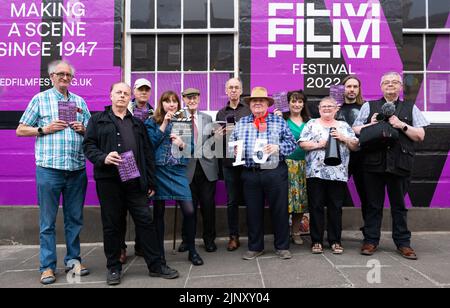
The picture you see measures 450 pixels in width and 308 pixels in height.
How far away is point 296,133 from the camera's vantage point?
4.60 meters

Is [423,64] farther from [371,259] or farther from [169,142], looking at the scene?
[169,142]

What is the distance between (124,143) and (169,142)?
536 millimetres

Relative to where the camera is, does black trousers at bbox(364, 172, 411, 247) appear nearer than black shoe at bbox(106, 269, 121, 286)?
No

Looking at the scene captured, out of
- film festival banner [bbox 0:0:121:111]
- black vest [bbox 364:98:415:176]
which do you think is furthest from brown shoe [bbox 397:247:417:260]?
film festival banner [bbox 0:0:121:111]

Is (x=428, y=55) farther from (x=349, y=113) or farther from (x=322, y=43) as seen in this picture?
(x=349, y=113)

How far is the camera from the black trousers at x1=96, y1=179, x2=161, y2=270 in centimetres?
366

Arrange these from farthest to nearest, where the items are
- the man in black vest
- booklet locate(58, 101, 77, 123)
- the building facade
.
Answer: the building facade, the man in black vest, booklet locate(58, 101, 77, 123)

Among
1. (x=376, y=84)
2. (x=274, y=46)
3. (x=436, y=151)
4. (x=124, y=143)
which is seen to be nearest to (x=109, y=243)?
(x=124, y=143)

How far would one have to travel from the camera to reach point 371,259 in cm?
422

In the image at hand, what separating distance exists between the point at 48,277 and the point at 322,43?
188 inches

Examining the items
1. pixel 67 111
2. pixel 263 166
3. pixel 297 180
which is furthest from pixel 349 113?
pixel 67 111

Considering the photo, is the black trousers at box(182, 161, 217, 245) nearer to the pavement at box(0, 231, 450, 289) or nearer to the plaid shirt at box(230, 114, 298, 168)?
the pavement at box(0, 231, 450, 289)

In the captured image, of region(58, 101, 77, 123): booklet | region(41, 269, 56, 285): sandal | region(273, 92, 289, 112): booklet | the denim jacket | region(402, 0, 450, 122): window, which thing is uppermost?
region(402, 0, 450, 122): window

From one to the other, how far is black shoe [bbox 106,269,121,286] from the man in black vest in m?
2.77
